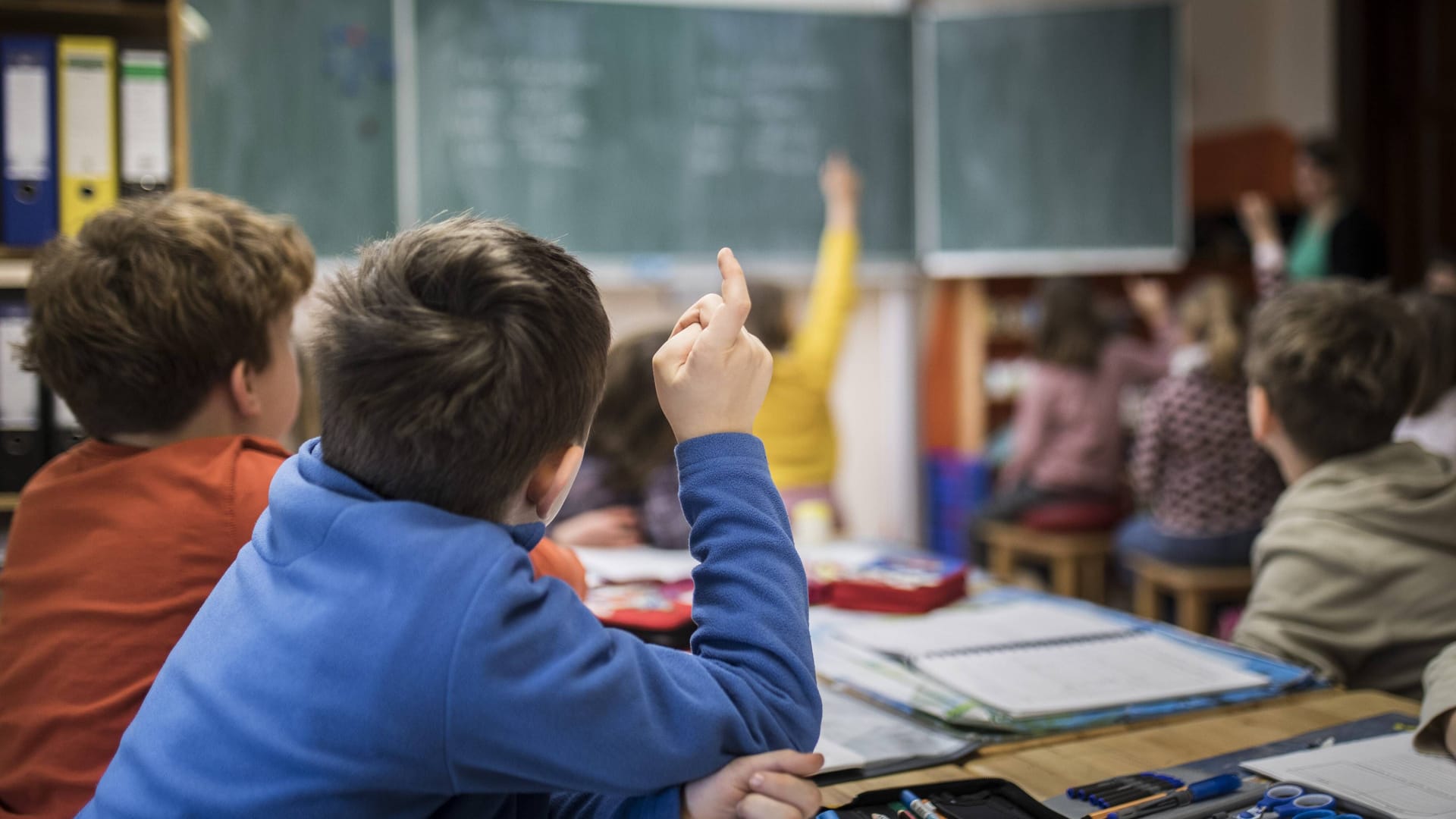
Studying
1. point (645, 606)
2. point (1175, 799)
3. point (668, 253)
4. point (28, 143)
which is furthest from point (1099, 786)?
point (668, 253)

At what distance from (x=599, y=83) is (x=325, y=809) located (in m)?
3.30

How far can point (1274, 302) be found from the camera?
1771mm

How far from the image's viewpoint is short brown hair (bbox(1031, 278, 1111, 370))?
4.33m

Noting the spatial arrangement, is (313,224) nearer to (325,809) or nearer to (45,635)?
(45,635)

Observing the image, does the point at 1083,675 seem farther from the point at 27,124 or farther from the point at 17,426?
the point at 27,124

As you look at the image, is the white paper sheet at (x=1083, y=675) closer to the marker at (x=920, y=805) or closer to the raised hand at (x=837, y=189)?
the marker at (x=920, y=805)

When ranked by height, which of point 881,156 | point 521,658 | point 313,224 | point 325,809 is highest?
point 881,156

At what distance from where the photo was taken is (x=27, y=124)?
6.72 ft

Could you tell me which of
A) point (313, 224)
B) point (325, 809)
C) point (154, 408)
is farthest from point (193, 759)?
point (313, 224)

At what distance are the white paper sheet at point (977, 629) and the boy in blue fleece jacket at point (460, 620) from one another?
620 mm

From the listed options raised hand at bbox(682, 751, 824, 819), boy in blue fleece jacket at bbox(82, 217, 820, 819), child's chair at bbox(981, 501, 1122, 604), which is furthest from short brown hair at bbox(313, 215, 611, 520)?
child's chair at bbox(981, 501, 1122, 604)

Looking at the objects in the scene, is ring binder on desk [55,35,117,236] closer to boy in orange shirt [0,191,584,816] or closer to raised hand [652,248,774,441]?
boy in orange shirt [0,191,584,816]

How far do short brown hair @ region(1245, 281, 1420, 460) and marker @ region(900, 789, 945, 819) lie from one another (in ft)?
3.29

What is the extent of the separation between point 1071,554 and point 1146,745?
314 centimetres
